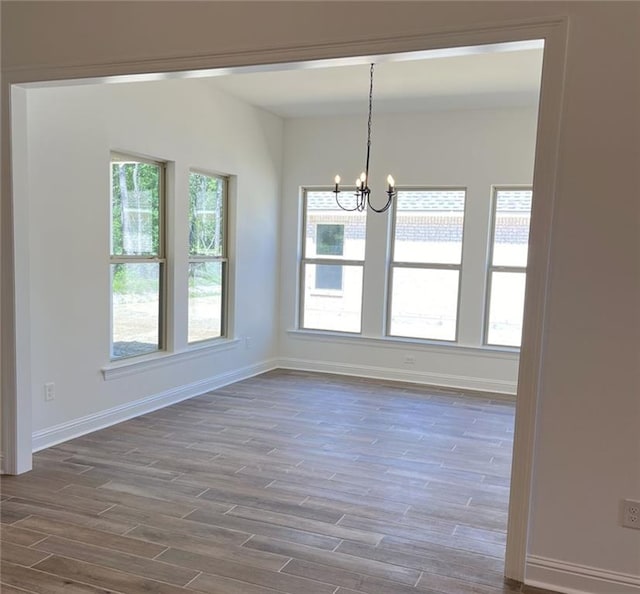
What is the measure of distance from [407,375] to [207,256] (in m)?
2.53

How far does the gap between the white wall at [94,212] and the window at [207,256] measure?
13 centimetres

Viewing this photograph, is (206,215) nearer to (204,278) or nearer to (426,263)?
(204,278)

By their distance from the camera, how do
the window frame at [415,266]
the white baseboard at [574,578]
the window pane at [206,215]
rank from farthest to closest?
1. the window frame at [415,266]
2. the window pane at [206,215]
3. the white baseboard at [574,578]

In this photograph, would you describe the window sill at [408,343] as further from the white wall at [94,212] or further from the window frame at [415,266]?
the white wall at [94,212]

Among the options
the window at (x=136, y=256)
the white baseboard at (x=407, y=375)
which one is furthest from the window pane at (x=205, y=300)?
the white baseboard at (x=407, y=375)

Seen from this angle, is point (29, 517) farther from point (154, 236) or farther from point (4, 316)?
point (154, 236)

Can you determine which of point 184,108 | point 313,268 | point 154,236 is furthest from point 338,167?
point 154,236

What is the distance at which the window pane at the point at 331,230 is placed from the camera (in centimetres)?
642

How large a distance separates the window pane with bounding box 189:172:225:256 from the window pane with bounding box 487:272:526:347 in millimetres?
2911

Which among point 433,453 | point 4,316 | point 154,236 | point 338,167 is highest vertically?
point 338,167

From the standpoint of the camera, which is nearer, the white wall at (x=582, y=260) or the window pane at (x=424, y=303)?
the white wall at (x=582, y=260)

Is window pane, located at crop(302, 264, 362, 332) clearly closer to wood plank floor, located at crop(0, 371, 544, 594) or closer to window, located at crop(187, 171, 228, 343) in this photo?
window, located at crop(187, 171, 228, 343)

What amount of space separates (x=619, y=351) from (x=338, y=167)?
455 centimetres

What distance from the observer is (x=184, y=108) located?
4.91m
